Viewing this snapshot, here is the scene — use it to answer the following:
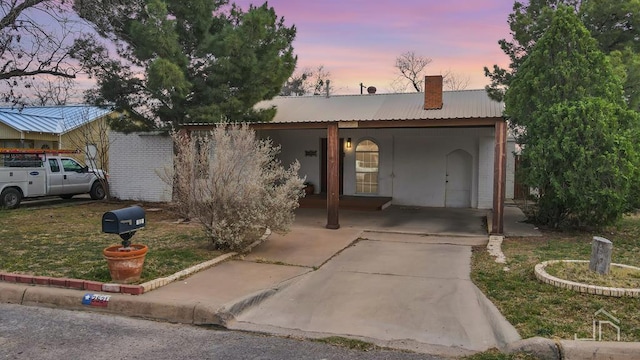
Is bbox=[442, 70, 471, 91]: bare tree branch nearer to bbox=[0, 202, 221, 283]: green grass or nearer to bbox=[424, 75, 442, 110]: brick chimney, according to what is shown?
bbox=[424, 75, 442, 110]: brick chimney

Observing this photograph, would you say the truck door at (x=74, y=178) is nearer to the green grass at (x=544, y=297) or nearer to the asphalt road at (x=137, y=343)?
the asphalt road at (x=137, y=343)

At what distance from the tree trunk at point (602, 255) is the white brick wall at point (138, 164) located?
13.5 metres

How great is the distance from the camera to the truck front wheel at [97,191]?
676 inches

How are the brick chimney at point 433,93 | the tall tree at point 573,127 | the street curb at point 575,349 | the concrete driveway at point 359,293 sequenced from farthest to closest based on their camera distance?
the brick chimney at point 433,93
the tall tree at point 573,127
the concrete driveway at point 359,293
the street curb at point 575,349

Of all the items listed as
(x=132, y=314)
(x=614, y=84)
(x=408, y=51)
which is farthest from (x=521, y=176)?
(x=408, y=51)

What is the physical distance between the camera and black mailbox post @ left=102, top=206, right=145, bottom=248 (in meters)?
5.73

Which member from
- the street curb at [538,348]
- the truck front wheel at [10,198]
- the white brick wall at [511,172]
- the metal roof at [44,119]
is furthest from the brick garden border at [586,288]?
the metal roof at [44,119]

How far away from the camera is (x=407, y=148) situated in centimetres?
1642

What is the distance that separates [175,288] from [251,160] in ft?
8.63

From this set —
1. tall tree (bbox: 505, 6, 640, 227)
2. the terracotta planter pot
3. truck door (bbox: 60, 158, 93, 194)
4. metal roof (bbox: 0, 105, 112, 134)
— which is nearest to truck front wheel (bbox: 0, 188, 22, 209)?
truck door (bbox: 60, 158, 93, 194)

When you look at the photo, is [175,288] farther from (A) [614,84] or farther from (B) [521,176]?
(A) [614,84]

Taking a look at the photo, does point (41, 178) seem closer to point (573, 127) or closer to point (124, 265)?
point (124, 265)

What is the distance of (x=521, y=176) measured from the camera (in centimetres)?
1091

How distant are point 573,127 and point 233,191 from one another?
7090 millimetres
